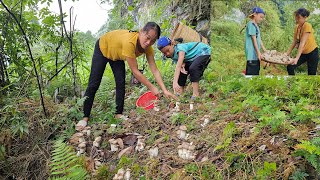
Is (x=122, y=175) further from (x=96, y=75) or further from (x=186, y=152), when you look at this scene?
(x=96, y=75)

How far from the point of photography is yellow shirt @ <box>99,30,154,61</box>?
4.03 m

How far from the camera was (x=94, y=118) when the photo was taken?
468 centimetres

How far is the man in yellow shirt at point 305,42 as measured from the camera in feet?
19.9

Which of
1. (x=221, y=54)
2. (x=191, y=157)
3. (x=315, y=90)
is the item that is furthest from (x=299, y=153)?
(x=221, y=54)

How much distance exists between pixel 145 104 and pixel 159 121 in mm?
1105

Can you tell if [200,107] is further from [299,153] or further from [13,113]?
[13,113]

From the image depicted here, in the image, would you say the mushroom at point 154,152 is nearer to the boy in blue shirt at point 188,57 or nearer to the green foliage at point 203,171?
the green foliage at point 203,171

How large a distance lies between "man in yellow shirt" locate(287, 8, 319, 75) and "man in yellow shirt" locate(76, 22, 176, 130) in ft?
10.8

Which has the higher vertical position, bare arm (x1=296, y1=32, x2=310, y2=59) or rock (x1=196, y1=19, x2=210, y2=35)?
rock (x1=196, y1=19, x2=210, y2=35)

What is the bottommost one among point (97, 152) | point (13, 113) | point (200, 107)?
point (97, 152)

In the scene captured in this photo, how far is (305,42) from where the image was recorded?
243 inches

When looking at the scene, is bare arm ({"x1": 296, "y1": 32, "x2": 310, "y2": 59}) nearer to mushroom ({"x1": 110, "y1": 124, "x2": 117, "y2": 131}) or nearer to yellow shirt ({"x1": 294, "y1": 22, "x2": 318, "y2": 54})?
yellow shirt ({"x1": 294, "y1": 22, "x2": 318, "y2": 54})

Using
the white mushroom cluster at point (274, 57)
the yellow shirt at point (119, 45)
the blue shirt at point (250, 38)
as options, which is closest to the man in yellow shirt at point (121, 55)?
the yellow shirt at point (119, 45)

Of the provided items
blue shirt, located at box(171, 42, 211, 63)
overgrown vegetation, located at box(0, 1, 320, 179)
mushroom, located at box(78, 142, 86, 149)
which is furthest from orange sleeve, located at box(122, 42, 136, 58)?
blue shirt, located at box(171, 42, 211, 63)
